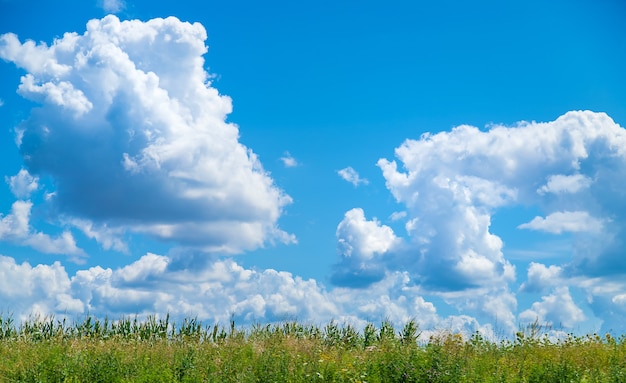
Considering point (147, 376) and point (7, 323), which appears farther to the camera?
point (7, 323)

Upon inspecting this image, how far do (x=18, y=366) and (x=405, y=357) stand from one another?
37.4 ft

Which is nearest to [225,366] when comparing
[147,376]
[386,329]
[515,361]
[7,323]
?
[147,376]

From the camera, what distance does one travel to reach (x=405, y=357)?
17859 millimetres

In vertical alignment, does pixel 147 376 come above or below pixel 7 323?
below

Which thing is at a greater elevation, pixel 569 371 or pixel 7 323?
pixel 7 323

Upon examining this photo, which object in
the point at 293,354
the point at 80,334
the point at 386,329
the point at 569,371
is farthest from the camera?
the point at 80,334

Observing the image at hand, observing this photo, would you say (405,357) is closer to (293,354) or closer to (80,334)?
(293,354)

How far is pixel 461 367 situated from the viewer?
1728 cm

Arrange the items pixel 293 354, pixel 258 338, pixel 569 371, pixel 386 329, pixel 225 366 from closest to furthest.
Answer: pixel 569 371 < pixel 225 366 < pixel 293 354 < pixel 258 338 < pixel 386 329

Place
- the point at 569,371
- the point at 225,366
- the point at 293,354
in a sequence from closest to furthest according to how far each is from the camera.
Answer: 1. the point at 569,371
2. the point at 225,366
3. the point at 293,354

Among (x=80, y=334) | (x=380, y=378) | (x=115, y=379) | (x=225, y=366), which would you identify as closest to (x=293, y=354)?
(x=225, y=366)

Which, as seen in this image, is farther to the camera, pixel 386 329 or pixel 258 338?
pixel 386 329

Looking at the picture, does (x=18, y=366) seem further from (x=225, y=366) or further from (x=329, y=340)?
(x=329, y=340)

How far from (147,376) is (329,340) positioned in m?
11.2
